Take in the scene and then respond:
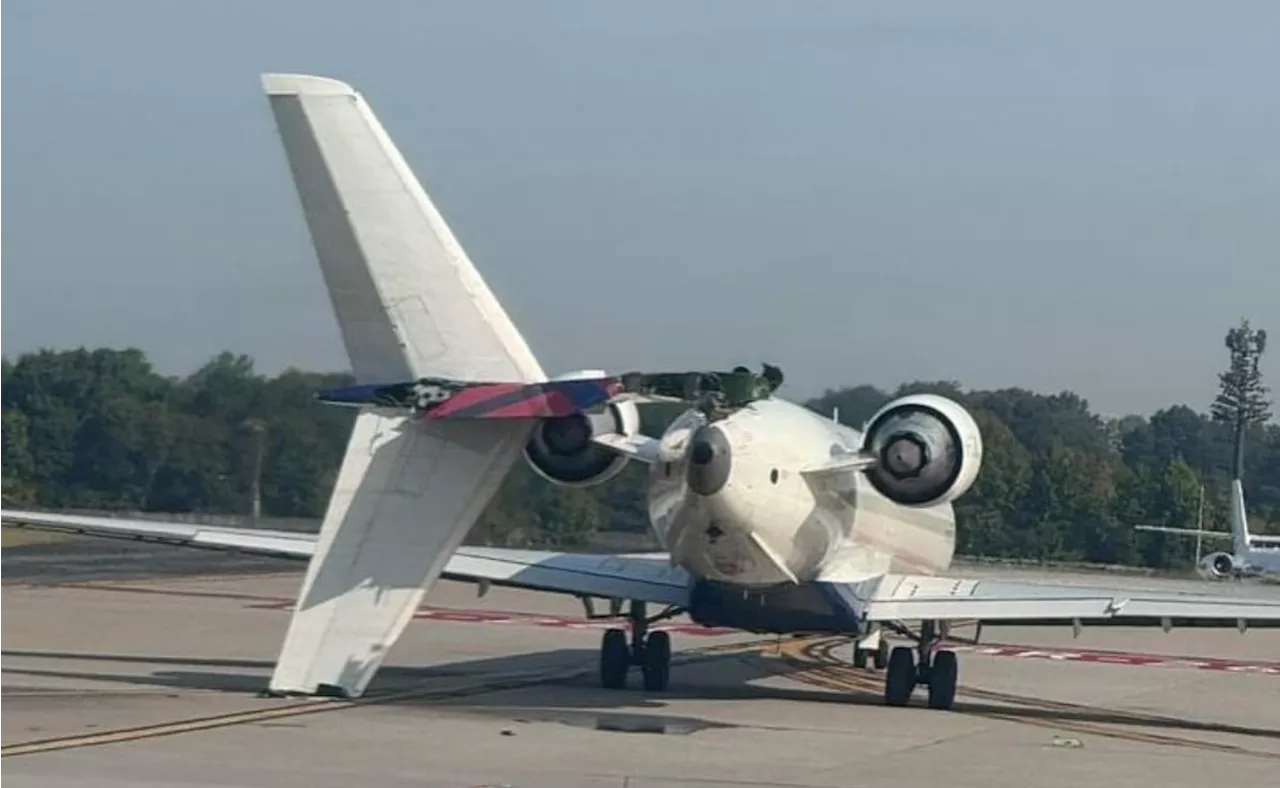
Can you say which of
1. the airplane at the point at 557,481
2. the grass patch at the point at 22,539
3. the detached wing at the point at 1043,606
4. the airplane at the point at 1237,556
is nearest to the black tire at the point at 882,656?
the airplane at the point at 557,481

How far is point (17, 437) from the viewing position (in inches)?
2530

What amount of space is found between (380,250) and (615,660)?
371 inches

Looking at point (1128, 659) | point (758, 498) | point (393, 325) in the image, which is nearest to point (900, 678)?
point (758, 498)

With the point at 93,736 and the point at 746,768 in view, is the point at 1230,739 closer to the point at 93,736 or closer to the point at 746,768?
the point at 746,768

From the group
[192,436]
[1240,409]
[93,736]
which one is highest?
[1240,409]

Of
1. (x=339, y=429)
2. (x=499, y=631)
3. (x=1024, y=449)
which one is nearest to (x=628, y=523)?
(x=339, y=429)

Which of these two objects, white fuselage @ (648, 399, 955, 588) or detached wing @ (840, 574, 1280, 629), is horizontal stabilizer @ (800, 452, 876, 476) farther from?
detached wing @ (840, 574, 1280, 629)

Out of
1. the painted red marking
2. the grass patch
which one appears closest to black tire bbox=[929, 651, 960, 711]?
the painted red marking

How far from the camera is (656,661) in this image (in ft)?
108

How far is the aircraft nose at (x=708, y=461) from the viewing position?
27.5 m

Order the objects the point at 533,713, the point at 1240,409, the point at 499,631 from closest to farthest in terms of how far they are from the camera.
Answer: the point at 533,713 < the point at 499,631 < the point at 1240,409

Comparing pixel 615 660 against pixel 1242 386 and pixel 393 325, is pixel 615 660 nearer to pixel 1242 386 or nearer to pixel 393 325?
pixel 393 325

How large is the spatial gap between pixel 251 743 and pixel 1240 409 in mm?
109066

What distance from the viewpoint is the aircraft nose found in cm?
2747
